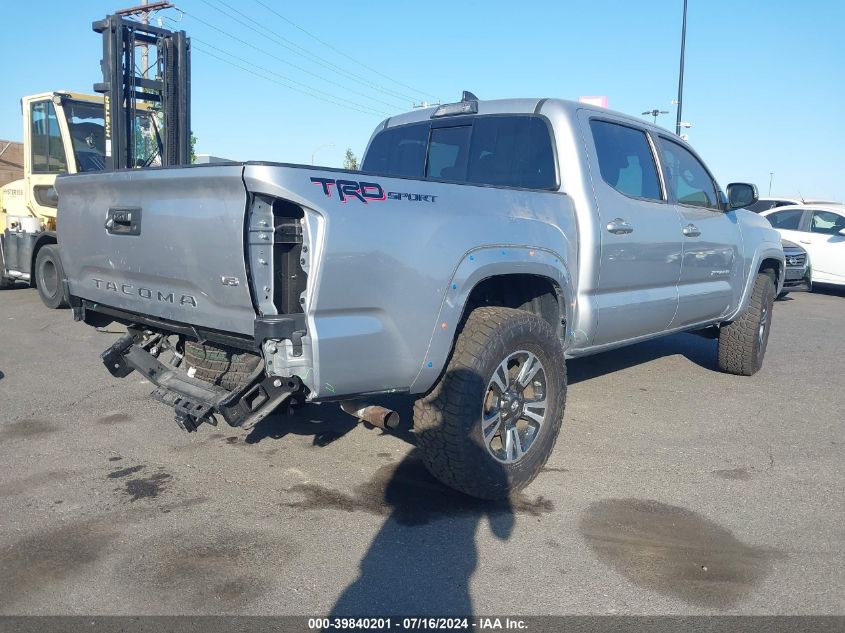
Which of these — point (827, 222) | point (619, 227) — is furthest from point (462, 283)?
point (827, 222)

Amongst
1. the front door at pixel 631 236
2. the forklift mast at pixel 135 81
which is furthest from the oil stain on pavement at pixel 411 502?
Answer: the forklift mast at pixel 135 81

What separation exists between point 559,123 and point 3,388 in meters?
4.84

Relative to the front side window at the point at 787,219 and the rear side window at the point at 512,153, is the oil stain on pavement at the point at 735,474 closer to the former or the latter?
the rear side window at the point at 512,153

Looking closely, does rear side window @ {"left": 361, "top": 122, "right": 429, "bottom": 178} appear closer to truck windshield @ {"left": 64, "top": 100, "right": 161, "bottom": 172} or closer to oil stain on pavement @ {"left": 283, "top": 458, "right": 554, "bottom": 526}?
oil stain on pavement @ {"left": 283, "top": 458, "right": 554, "bottom": 526}

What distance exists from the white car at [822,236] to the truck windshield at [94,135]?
1214 centimetres

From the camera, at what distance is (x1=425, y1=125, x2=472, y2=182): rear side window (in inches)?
203

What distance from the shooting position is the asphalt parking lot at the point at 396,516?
305 centimetres

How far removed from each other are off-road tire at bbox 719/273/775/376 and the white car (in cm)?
856

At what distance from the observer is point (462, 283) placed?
3.59 meters

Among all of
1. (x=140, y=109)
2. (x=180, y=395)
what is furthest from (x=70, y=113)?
(x=180, y=395)

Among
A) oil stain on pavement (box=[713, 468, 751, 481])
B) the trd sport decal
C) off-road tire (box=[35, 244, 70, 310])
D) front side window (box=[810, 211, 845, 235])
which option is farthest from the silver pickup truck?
front side window (box=[810, 211, 845, 235])

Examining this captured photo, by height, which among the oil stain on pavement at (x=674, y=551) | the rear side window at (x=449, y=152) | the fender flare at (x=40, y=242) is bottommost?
the oil stain on pavement at (x=674, y=551)

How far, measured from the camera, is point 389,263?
3252mm

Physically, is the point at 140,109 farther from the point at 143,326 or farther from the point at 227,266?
the point at 227,266
